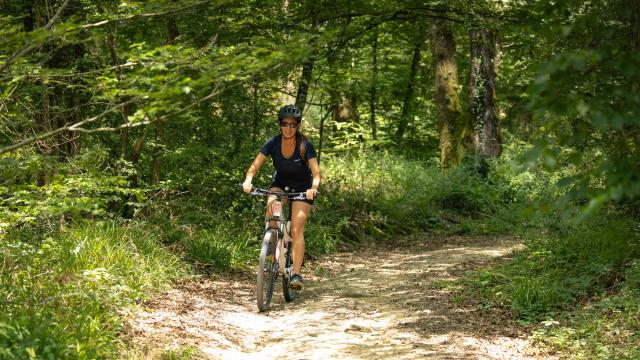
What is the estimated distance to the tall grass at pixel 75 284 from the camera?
4578mm

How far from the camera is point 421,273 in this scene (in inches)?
372

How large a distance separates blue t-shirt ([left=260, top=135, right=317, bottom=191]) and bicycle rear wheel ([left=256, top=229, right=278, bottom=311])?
2.13ft

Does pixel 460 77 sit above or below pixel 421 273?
above

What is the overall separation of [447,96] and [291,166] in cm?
975

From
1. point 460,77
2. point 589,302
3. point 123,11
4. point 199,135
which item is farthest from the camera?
point 460,77

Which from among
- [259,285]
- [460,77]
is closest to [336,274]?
[259,285]

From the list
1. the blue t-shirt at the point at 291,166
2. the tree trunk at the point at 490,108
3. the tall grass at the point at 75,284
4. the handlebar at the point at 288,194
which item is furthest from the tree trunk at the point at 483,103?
the tall grass at the point at 75,284

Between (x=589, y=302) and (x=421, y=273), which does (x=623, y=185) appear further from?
(x=421, y=273)

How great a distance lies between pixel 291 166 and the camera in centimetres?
777

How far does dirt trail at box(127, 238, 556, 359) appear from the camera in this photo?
5738 millimetres

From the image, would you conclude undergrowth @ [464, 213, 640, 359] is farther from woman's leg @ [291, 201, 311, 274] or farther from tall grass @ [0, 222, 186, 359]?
tall grass @ [0, 222, 186, 359]

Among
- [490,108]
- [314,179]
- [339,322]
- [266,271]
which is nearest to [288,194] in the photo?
[314,179]

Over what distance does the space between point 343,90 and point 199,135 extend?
10.3ft

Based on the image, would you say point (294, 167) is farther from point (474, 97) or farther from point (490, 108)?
point (490, 108)
